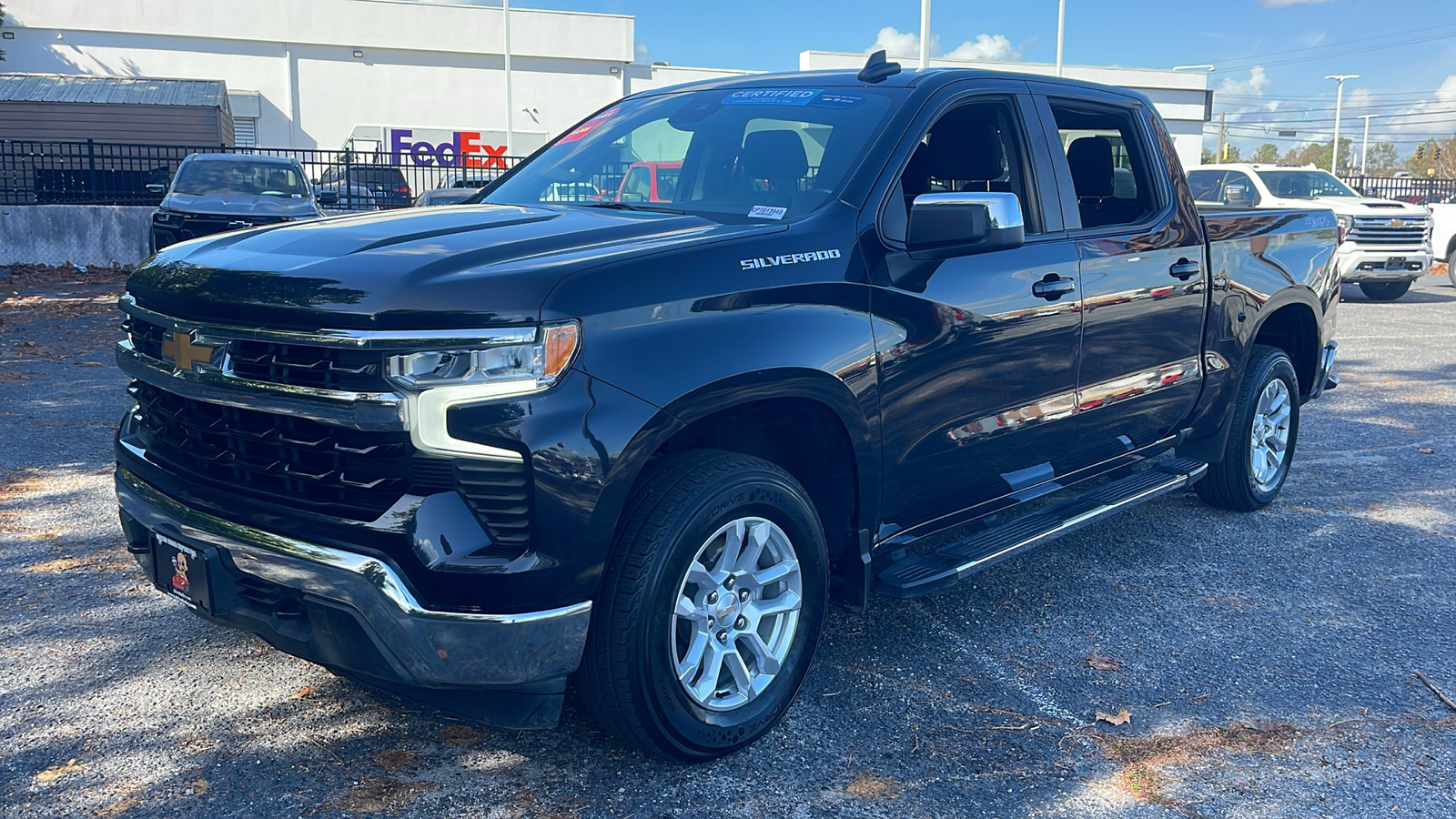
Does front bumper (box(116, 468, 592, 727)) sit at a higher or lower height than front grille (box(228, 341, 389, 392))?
lower

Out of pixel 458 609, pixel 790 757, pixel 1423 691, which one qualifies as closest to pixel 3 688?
pixel 458 609

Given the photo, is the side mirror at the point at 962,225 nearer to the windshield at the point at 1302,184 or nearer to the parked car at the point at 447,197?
the parked car at the point at 447,197

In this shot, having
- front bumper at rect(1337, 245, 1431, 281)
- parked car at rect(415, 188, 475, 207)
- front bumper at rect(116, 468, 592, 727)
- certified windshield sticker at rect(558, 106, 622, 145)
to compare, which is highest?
certified windshield sticker at rect(558, 106, 622, 145)

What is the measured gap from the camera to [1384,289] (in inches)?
687

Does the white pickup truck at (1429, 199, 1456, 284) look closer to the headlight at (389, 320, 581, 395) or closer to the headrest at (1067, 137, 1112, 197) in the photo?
the headrest at (1067, 137, 1112, 197)

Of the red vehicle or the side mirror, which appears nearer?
the side mirror

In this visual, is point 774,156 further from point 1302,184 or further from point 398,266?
point 1302,184

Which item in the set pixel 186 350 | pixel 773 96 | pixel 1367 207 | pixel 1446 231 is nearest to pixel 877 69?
pixel 773 96

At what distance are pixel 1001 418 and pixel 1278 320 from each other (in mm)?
2928

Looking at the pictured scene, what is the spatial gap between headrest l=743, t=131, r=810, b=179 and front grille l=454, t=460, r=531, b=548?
1.63 m

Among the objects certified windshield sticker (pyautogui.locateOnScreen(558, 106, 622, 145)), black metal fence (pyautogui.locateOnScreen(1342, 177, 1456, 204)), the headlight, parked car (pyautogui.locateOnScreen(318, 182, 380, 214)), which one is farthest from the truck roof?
black metal fence (pyautogui.locateOnScreen(1342, 177, 1456, 204))

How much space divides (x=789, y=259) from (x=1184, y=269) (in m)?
2.40

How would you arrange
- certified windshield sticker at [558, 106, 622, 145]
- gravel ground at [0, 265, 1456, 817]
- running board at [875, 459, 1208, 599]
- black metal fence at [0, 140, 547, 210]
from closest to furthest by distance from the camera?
gravel ground at [0, 265, 1456, 817] → running board at [875, 459, 1208, 599] → certified windshield sticker at [558, 106, 622, 145] → black metal fence at [0, 140, 547, 210]

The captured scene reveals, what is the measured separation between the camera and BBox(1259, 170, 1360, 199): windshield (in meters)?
17.4
